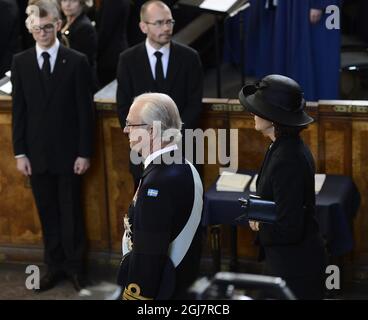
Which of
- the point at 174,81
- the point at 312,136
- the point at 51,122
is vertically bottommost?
the point at 312,136

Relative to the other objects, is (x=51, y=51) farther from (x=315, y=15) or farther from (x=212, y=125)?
(x=315, y=15)

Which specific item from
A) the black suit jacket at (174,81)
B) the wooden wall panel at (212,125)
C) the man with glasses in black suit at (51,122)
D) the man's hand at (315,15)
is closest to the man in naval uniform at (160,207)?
the black suit jacket at (174,81)

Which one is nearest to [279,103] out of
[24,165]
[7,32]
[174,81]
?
[174,81]

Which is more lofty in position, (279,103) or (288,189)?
(279,103)

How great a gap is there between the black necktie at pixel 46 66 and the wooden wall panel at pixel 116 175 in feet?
1.88

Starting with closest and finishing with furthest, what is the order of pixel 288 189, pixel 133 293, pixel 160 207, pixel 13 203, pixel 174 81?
pixel 160 207 → pixel 133 293 → pixel 288 189 → pixel 174 81 → pixel 13 203

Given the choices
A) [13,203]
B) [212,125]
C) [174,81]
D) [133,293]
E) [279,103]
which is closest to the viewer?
[133,293]

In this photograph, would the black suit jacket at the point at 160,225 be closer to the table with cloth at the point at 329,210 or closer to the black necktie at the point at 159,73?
the table with cloth at the point at 329,210

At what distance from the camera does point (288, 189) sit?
12.8 feet

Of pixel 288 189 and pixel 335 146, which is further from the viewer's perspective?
pixel 335 146

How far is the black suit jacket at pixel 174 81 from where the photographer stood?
5750mm

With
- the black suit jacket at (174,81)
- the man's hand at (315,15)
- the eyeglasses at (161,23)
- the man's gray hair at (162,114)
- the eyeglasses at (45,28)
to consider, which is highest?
the man's hand at (315,15)

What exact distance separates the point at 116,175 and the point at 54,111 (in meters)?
0.73
